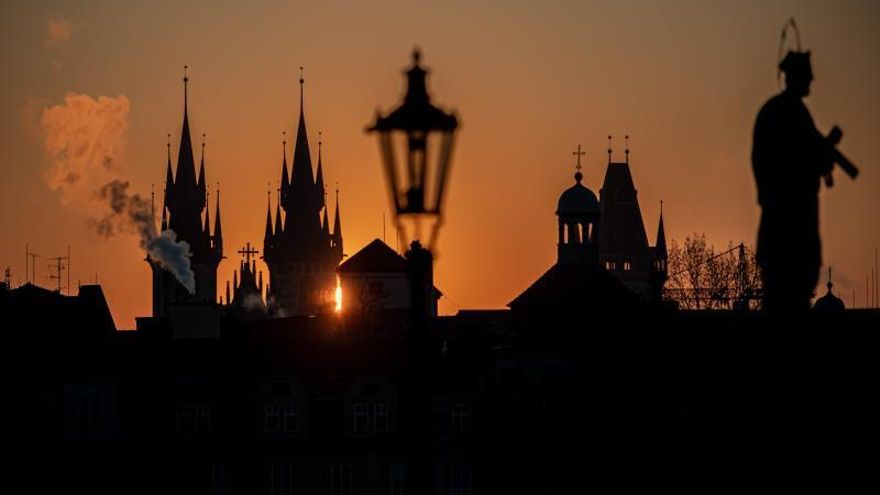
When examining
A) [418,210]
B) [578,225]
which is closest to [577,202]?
[578,225]

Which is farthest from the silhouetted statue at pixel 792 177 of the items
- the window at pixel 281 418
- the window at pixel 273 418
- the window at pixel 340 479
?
the window at pixel 273 418

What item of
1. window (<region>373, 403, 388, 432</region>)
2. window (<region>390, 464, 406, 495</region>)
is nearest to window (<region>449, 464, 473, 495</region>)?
window (<region>390, 464, 406, 495</region>)

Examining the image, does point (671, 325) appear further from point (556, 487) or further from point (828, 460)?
point (828, 460)

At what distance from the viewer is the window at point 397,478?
9806cm

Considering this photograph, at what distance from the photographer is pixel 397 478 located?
99125 mm

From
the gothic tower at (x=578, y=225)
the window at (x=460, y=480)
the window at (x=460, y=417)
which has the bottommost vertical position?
the window at (x=460, y=480)

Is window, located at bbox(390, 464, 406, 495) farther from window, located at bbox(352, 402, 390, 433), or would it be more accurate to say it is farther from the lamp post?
the lamp post

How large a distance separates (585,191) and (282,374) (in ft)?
195

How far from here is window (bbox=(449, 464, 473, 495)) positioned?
9906cm

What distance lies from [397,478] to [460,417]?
4.47 m

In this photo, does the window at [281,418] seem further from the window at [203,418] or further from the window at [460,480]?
the window at [460,480]

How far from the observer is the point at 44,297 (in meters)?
131

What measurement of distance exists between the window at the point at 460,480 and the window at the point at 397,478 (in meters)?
1.58

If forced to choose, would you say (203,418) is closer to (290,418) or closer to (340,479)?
(290,418)
